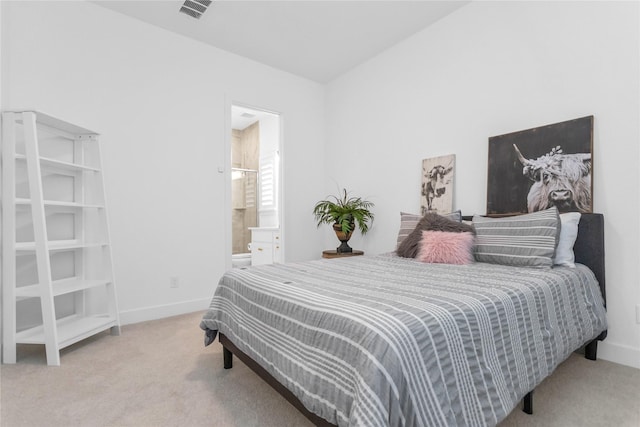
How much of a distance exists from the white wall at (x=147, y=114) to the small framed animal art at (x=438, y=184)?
2098mm

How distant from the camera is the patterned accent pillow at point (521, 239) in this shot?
1940 mm

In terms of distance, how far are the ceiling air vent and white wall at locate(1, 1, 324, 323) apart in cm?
42

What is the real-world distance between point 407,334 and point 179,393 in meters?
1.40

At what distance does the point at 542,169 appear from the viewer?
2344 mm

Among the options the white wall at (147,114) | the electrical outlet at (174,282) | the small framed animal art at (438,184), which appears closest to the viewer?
the white wall at (147,114)

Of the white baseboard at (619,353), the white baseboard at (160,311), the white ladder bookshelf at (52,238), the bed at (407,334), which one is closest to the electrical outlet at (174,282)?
the white baseboard at (160,311)

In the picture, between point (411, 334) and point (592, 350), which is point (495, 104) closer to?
point (592, 350)

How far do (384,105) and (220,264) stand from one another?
258 centimetres

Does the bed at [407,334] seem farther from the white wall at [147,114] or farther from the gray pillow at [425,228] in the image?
the white wall at [147,114]

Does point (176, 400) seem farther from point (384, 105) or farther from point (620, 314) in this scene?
point (384, 105)

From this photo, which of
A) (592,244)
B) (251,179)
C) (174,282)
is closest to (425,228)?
(592,244)

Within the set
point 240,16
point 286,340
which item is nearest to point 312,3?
point 240,16

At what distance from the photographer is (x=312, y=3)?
280 cm

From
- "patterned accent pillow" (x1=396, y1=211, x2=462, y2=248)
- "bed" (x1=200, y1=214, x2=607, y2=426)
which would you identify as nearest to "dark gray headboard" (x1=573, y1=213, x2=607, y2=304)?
"bed" (x1=200, y1=214, x2=607, y2=426)
